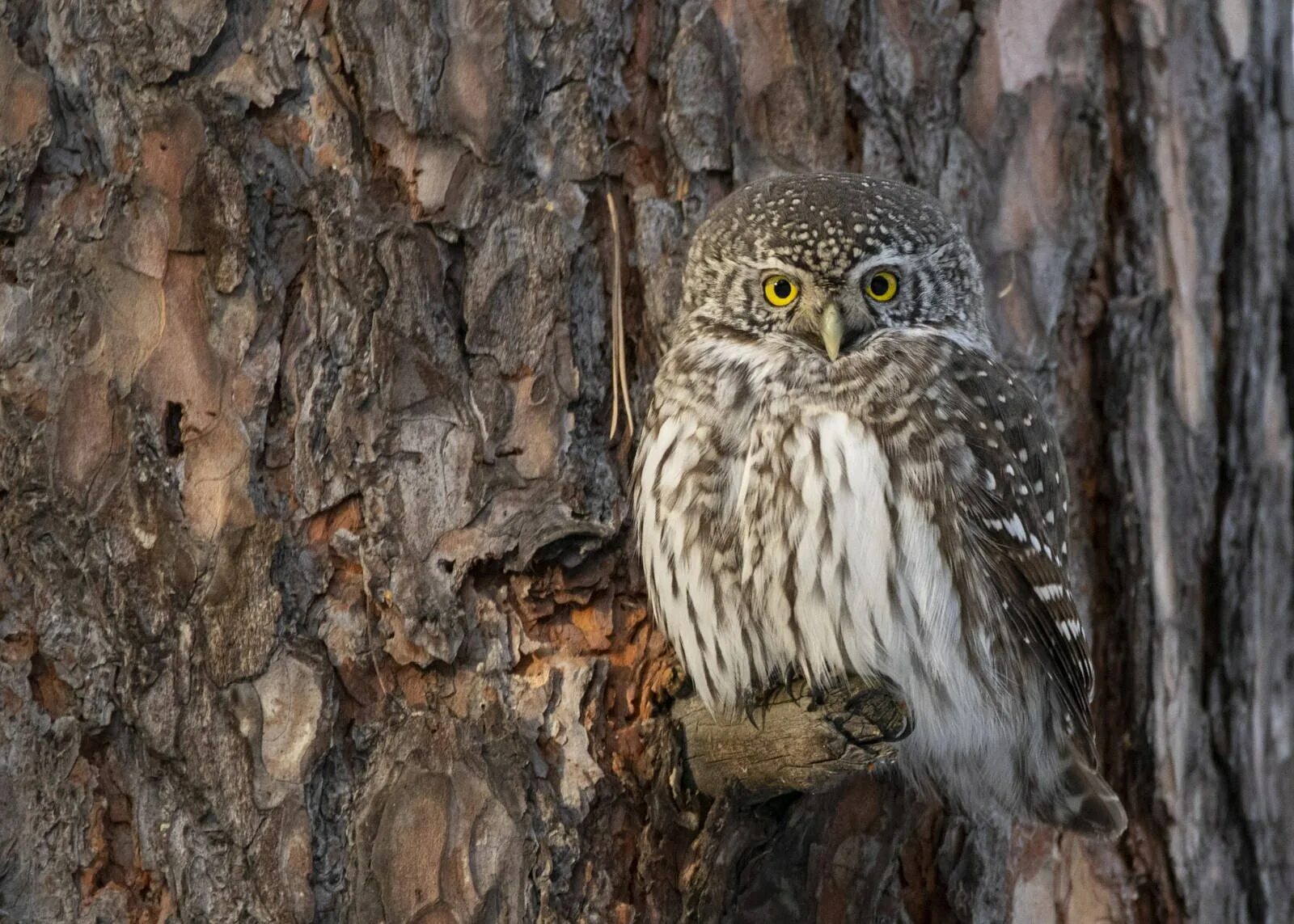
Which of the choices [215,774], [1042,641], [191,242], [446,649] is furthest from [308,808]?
[1042,641]

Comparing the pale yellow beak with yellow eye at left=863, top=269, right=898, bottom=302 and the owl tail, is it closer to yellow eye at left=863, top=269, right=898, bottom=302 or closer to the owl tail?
yellow eye at left=863, top=269, right=898, bottom=302

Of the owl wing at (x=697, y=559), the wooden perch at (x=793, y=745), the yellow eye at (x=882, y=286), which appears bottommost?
the wooden perch at (x=793, y=745)

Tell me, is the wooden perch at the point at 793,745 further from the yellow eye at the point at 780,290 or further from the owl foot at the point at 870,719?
the yellow eye at the point at 780,290

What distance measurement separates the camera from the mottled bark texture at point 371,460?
2.34 metres

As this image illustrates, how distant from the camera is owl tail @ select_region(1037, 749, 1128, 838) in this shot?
266 cm

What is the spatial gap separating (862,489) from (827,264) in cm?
48

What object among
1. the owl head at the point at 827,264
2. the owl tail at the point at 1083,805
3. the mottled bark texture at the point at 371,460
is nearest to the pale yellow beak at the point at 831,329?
the owl head at the point at 827,264

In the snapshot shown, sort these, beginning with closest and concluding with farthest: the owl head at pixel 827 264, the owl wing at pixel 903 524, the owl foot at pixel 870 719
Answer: the owl foot at pixel 870 719
the owl wing at pixel 903 524
the owl head at pixel 827 264

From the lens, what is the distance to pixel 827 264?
8.45 ft

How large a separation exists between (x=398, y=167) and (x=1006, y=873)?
76.9 inches

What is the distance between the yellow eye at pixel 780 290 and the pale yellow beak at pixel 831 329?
10 centimetres

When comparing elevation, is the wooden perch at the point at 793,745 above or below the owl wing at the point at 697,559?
below

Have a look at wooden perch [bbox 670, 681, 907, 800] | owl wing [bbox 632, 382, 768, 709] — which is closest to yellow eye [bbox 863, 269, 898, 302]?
owl wing [bbox 632, 382, 768, 709]

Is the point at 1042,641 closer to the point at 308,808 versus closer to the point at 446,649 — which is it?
the point at 446,649
